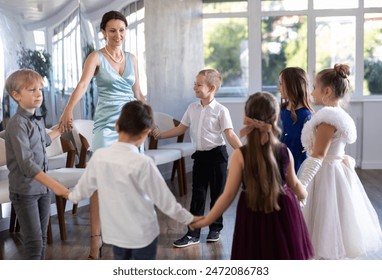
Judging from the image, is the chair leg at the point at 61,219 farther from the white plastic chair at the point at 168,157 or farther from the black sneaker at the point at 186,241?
the white plastic chair at the point at 168,157

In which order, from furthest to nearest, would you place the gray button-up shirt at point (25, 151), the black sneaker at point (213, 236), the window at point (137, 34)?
the window at point (137, 34)
the black sneaker at point (213, 236)
the gray button-up shirt at point (25, 151)

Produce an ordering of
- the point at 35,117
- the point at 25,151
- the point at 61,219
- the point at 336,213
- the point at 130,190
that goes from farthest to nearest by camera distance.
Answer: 1. the point at 61,219
2. the point at 336,213
3. the point at 35,117
4. the point at 25,151
5. the point at 130,190

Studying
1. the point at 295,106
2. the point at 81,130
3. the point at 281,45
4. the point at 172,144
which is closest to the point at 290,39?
the point at 281,45

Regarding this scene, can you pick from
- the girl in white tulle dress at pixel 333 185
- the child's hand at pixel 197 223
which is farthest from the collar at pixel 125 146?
the girl in white tulle dress at pixel 333 185

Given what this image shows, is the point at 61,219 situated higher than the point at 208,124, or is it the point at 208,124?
the point at 208,124

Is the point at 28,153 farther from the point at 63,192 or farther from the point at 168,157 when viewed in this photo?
the point at 168,157

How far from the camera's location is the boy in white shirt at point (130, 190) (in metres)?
2.28

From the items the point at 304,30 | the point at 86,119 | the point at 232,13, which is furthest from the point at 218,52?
the point at 86,119

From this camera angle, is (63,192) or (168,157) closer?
(63,192)

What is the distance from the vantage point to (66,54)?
5.20 m

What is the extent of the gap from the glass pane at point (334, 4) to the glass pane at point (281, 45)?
223 millimetres

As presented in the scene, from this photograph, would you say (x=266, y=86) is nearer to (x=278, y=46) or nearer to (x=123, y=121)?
(x=278, y=46)

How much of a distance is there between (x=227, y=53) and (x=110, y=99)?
14.2ft
